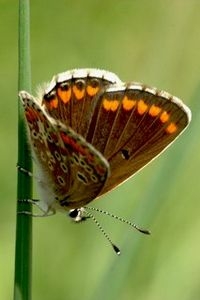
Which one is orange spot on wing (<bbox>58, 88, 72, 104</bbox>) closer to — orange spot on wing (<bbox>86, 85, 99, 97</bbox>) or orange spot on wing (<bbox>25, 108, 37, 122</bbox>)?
orange spot on wing (<bbox>86, 85, 99, 97</bbox>)

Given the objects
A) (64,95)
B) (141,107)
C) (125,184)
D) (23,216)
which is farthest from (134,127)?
(125,184)

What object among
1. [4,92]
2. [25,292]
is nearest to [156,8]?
[4,92]

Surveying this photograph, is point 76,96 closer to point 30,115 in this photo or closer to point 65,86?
point 65,86

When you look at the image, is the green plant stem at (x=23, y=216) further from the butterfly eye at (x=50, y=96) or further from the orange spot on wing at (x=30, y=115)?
the butterfly eye at (x=50, y=96)

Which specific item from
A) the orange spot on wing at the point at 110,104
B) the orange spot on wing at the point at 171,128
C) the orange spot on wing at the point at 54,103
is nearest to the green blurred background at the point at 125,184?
the orange spot on wing at the point at 171,128

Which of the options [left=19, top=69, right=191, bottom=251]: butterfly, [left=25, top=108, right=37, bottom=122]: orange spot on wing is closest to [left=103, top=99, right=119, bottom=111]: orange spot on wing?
[left=19, top=69, right=191, bottom=251]: butterfly

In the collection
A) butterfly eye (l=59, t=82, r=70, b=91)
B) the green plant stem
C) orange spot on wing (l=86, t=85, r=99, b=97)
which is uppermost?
butterfly eye (l=59, t=82, r=70, b=91)
